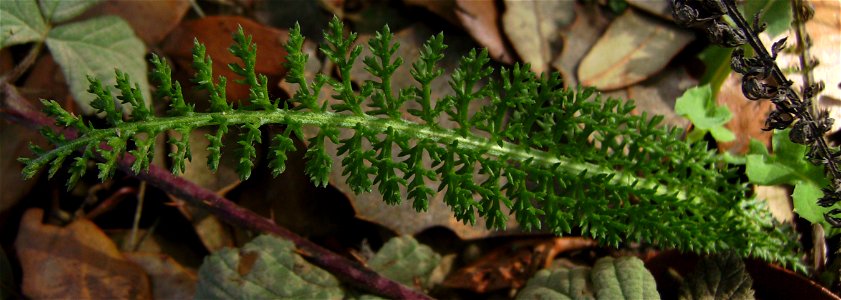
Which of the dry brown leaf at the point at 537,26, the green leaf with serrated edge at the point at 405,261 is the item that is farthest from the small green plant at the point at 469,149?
the dry brown leaf at the point at 537,26

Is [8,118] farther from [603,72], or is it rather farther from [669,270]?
[669,270]

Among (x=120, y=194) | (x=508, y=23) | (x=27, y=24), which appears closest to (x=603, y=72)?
(x=508, y=23)

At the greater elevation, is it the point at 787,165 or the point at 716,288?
the point at 787,165

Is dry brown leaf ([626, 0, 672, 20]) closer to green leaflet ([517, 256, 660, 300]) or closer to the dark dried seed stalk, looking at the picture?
the dark dried seed stalk

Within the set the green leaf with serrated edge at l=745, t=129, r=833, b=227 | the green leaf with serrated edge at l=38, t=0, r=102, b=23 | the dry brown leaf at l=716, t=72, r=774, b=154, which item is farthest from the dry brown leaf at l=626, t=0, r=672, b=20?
the green leaf with serrated edge at l=38, t=0, r=102, b=23

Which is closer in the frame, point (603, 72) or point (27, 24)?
point (27, 24)

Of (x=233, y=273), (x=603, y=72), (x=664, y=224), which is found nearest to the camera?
(x=664, y=224)
